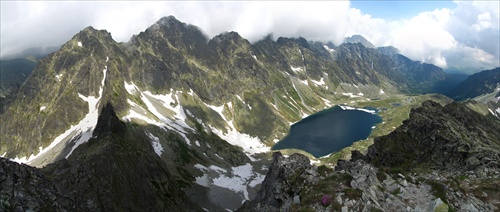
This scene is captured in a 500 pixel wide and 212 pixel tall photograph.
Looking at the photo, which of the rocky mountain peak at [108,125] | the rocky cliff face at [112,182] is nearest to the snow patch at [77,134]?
the rocky mountain peak at [108,125]

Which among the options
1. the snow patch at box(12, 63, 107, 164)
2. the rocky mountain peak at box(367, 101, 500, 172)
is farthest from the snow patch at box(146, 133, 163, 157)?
the rocky mountain peak at box(367, 101, 500, 172)

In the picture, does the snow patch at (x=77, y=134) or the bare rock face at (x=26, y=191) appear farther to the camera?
the snow patch at (x=77, y=134)

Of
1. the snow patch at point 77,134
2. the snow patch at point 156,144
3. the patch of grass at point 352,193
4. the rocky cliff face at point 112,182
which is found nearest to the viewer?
the patch of grass at point 352,193

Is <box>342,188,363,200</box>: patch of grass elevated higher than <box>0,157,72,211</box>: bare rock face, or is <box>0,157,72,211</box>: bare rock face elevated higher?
<box>0,157,72,211</box>: bare rock face

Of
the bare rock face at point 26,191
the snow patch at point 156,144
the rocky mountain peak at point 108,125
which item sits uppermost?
the rocky mountain peak at point 108,125

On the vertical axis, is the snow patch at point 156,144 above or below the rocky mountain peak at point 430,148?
above

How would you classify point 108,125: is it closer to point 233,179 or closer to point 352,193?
point 233,179

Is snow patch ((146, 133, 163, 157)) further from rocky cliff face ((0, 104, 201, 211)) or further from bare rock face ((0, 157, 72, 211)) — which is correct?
bare rock face ((0, 157, 72, 211))

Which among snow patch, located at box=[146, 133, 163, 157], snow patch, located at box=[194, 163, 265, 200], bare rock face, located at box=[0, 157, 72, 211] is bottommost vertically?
snow patch, located at box=[194, 163, 265, 200]

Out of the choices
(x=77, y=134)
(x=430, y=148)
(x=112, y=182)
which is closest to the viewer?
(x=430, y=148)

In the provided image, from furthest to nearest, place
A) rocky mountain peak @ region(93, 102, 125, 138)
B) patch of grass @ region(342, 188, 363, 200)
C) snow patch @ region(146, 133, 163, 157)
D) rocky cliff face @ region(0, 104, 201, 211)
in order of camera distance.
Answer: snow patch @ region(146, 133, 163, 157), rocky mountain peak @ region(93, 102, 125, 138), rocky cliff face @ region(0, 104, 201, 211), patch of grass @ region(342, 188, 363, 200)

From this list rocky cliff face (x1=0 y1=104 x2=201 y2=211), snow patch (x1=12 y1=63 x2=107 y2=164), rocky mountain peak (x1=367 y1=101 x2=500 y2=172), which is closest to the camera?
rocky cliff face (x1=0 y1=104 x2=201 y2=211)

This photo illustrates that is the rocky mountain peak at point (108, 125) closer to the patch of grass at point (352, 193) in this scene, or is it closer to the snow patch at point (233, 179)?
the snow patch at point (233, 179)

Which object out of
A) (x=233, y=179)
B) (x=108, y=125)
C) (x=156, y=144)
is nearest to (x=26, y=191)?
(x=108, y=125)
